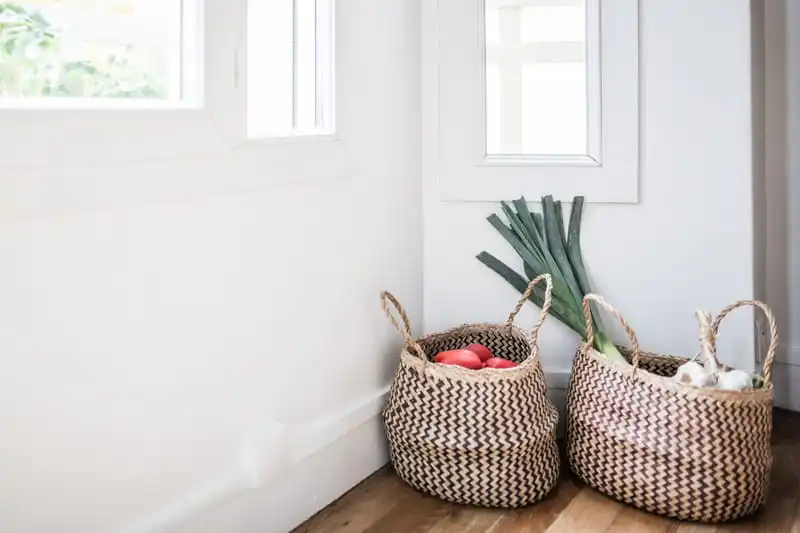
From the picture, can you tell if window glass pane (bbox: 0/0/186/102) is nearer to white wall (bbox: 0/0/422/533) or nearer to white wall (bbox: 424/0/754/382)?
white wall (bbox: 0/0/422/533)

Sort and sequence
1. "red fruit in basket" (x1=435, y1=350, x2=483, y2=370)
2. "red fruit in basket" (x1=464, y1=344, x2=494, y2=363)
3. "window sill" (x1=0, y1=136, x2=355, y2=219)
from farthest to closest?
"red fruit in basket" (x1=464, y1=344, x2=494, y2=363) → "red fruit in basket" (x1=435, y1=350, x2=483, y2=370) → "window sill" (x1=0, y1=136, x2=355, y2=219)

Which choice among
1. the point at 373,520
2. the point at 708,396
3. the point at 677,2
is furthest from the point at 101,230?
the point at 677,2

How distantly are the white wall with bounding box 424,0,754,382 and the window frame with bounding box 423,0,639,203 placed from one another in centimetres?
4

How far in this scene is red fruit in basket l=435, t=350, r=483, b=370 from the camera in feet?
6.69

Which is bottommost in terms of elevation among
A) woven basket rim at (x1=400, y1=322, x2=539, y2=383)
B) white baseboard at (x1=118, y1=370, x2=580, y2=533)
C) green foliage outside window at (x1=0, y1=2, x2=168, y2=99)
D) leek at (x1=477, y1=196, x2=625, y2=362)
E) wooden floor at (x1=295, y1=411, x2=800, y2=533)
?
wooden floor at (x1=295, y1=411, x2=800, y2=533)

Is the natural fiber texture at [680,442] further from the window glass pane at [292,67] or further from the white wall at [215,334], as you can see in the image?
the window glass pane at [292,67]

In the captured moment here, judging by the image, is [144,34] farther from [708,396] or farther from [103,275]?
[708,396]

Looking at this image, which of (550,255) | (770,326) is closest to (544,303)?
(550,255)

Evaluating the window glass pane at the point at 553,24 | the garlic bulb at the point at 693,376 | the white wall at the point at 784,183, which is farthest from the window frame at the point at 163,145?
the white wall at the point at 784,183

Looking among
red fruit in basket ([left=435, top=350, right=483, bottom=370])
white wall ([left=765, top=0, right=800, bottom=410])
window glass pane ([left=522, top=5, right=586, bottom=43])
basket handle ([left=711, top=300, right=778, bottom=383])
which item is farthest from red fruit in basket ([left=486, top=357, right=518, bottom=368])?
white wall ([left=765, top=0, right=800, bottom=410])

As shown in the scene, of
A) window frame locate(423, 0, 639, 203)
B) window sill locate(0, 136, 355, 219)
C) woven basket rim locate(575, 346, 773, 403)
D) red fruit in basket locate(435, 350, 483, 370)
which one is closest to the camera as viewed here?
window sill locate(0, 136, 355, 219)

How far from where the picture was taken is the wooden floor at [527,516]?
1.88 m

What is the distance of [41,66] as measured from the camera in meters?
1.35

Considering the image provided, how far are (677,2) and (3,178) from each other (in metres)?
1.73
